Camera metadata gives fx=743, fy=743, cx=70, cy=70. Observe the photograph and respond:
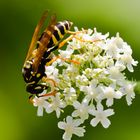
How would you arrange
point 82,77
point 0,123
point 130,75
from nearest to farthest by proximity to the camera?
point 82,77
point 130,75
point 0,123

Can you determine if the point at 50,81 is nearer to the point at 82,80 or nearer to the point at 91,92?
the point at 82,80

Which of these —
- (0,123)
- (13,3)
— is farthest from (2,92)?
(13,3)

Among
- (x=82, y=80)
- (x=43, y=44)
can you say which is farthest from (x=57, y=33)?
(x=82, y=80)

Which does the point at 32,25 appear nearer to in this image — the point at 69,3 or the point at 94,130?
the point at 69,3

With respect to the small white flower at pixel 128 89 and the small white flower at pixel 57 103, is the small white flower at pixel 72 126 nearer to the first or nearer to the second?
the small white flower at pixel 57 103

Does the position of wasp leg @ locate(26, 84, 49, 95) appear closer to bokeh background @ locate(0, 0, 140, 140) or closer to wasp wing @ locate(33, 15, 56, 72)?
wasp wing @ locate(33, 15, 56, 72)

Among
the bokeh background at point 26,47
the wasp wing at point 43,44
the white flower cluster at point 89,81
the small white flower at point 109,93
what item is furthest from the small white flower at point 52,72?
the bokeh background at point 26,47
